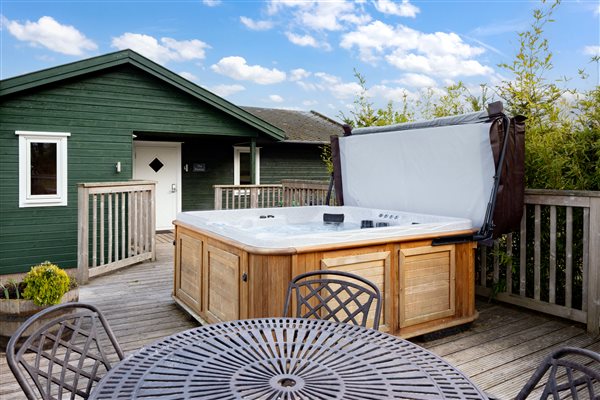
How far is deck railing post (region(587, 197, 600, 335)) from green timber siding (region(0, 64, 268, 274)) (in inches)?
242

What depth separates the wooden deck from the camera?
9.02 ft

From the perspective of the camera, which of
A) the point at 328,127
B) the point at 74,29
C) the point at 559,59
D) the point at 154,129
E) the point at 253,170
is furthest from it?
the point at 74,29

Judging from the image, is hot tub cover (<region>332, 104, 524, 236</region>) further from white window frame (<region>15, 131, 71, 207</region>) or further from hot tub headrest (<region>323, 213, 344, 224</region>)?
white window frame (<region>15, 131, 71, 207</region>)

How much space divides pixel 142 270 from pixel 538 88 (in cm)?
487

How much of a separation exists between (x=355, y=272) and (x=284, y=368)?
65.4 inches

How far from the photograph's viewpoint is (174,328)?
3613 millimetres

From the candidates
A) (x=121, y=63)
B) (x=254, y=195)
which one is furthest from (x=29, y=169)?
(x=254, y=195)

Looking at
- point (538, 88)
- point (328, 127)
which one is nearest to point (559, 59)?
point (538, 88)

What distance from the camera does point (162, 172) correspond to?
30.8 ft

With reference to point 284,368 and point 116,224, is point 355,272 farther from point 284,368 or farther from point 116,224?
point 116,224

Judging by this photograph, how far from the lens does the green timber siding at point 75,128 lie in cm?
646

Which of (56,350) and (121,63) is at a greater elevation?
(121,63)

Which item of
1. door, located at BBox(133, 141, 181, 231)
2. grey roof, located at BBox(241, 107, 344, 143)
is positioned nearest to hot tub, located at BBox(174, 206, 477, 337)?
door, located at BBox(133, 141, 181, 231)

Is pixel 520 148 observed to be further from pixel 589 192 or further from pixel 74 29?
pixel 74 29
